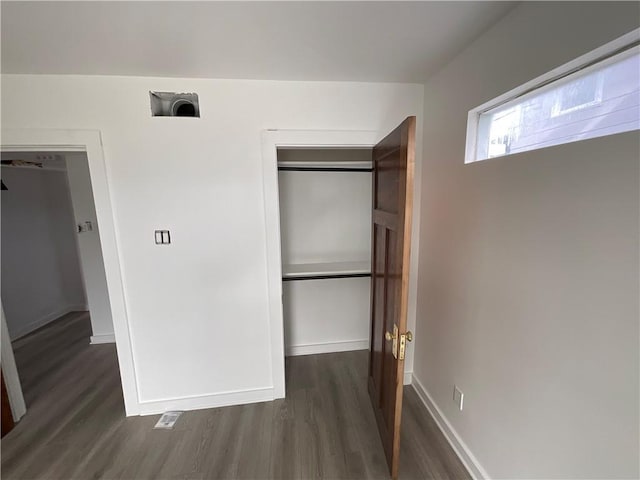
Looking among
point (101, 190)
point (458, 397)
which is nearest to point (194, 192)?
point (101, 190)

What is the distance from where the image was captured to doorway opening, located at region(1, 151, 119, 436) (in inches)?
98.6

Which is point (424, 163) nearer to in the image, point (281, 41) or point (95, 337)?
point (281, 41)

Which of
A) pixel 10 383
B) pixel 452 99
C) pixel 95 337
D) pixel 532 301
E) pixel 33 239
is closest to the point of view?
pixel 532 301

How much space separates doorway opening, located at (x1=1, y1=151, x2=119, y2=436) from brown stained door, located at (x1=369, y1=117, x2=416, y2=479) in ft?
7.70

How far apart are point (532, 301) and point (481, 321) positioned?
0.35 meters

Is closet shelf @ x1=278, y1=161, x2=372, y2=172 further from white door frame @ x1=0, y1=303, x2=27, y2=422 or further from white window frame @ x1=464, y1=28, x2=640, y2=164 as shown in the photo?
white door frame @ x1=0, y1=303, x2=27, y2=422

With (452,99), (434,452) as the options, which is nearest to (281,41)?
(452,99)

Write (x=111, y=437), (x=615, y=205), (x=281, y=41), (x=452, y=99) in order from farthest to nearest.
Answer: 1. (x=111, y=437)
2. (x=452, y=99)
3. (x=281, y=41)
4. (x=615, y=205)

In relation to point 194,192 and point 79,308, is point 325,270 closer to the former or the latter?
point 194,192

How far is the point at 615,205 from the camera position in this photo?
829 millimetres

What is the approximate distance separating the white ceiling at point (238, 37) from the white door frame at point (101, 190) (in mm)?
364

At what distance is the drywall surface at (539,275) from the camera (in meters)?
0.84

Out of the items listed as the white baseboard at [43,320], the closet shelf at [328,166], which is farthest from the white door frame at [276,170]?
the white baseboard at [43,320]

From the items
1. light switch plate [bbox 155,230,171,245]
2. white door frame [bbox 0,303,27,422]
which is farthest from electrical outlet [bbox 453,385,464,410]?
white door frame [bbox 0,303,27,422]
